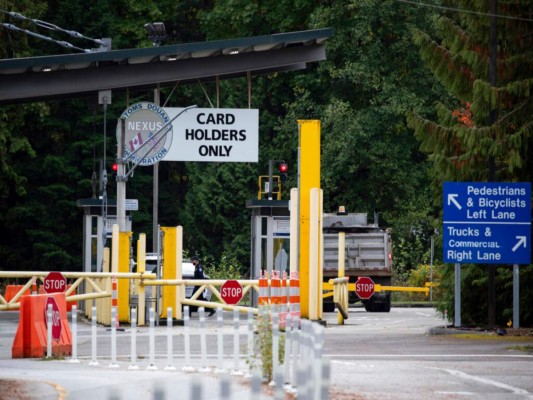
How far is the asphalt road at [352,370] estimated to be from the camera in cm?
1770

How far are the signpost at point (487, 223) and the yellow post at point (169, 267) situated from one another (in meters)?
8.27

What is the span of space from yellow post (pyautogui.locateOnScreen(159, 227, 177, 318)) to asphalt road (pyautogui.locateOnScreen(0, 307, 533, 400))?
3578 millimetres

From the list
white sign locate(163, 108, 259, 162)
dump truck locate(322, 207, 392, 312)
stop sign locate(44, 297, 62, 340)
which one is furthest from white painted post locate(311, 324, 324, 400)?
dump truck locate(322, 207, 392, 312)

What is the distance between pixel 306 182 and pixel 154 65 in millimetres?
5971

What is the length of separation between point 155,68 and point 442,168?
7.90 meters

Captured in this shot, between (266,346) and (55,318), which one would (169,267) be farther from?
(266,346)

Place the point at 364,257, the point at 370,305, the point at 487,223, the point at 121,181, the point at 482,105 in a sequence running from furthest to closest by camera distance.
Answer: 1. the point at 370,305
2. the point at 364,257
3. the point at 121,181
4. the point at 482,105
5. the point at 487,223

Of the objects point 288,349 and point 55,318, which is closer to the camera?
point 288,349

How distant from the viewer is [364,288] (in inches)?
1866

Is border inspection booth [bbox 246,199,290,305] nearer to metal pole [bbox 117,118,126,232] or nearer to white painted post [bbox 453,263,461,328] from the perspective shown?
metal pole [bbox 117,118,126,232]

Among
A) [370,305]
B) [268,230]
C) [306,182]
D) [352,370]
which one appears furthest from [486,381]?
[370,305]

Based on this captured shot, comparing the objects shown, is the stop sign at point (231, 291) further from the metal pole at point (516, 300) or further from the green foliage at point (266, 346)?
the green foliage at point (266, 346)

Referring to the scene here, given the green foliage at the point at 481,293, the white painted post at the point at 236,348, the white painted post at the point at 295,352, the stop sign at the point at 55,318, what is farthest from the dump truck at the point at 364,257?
the white painted post at the point at 295,352

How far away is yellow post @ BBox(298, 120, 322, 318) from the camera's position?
32938 mm
